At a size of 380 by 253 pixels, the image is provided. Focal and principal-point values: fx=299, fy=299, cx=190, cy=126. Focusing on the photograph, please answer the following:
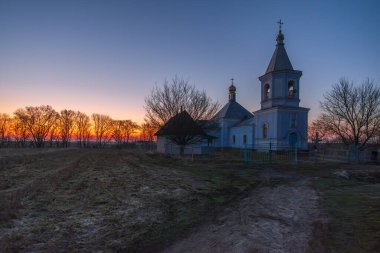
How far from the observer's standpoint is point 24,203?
849 centimetres

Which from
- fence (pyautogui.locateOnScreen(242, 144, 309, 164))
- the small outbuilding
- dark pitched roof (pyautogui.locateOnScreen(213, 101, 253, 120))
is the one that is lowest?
fence (pyautogui.locateOnScreen(242, 144, 309, 164))

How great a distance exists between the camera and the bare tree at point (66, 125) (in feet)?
285

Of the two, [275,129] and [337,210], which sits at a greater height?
[275,129]

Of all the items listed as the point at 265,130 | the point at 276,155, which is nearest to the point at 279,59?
the point at 265,130

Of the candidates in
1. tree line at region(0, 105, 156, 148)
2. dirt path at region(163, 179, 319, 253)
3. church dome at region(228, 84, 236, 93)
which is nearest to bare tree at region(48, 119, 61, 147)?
tree line at region(0, 105, 156, 148)

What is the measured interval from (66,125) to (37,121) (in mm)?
11292

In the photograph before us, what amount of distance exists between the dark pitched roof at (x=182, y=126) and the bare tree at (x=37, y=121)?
199 feet

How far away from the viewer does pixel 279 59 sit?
109 feet

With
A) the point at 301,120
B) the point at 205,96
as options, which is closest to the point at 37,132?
the point at 205,96

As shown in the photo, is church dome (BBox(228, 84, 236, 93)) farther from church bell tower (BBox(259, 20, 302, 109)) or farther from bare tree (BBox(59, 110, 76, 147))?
bare tree (BBox(59, 110, 76, 147))

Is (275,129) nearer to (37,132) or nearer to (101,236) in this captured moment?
(101,236)

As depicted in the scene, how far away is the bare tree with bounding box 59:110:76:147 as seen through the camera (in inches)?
3425

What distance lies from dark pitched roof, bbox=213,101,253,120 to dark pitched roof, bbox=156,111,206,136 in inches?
751

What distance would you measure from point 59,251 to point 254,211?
4.87 metres
